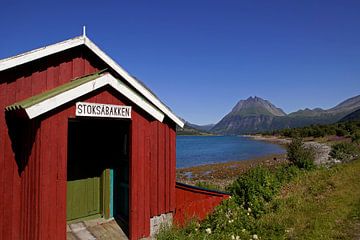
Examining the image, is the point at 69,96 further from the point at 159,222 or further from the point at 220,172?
the point at 220,172

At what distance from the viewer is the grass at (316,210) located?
8258 mm

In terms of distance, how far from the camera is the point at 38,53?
6.97 meters

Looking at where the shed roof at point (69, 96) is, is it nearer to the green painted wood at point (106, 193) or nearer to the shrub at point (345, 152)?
the green painted wood at point (106, 193)

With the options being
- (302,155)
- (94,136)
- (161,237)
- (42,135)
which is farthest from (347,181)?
(42,135)

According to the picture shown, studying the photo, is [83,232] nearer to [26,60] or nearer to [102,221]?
[102,221]

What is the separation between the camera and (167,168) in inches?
355

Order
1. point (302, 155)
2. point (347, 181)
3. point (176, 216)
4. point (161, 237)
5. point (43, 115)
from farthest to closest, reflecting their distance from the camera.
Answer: point (302, 155) → point (347, 181) → point (176, 216) → point (161, 237) → point (43, 115)

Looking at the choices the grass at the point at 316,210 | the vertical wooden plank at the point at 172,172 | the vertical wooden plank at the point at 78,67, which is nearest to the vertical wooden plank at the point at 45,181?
the vertical wooden plank at the point at 78,67

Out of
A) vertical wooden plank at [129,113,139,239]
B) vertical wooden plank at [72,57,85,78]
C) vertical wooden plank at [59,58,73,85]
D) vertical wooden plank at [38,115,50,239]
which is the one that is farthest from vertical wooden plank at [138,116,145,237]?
vertical wooden plank at [38,115,50,239]

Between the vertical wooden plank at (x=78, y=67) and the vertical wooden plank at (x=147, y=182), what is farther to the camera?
the vertical wooden plank at (x=147, y=182)

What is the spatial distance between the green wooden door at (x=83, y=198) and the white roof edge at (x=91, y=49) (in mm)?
2674

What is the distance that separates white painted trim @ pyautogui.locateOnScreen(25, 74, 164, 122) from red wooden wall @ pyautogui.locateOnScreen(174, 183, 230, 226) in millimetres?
2747

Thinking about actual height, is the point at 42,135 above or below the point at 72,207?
above

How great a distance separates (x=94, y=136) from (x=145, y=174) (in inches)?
79.0
